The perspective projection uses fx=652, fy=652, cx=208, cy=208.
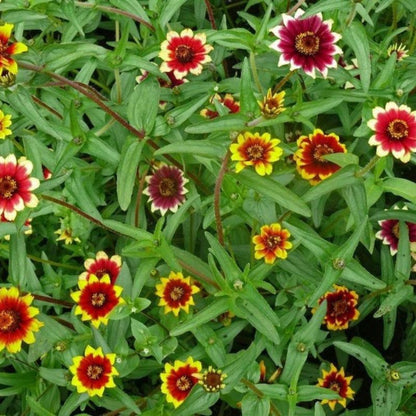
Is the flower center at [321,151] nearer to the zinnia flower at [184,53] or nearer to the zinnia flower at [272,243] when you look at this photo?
the zinnia flower at [272,243]

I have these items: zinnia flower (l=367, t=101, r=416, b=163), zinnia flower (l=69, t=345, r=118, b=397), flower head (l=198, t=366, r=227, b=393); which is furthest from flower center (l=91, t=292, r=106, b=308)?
zinnia flower (l=367, t=101, r=416, b=163)

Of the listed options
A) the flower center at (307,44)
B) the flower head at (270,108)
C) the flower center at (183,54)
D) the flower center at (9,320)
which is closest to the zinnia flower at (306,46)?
the flower center at (307,44)

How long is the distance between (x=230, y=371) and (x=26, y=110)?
0.98 meters

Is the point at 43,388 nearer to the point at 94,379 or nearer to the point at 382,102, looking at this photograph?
the point at 94,379

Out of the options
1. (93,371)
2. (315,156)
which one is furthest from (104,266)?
(315,156)

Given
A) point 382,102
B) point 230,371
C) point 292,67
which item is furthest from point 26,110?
point 382,102

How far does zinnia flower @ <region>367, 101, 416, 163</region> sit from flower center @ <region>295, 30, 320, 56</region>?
0.26 m

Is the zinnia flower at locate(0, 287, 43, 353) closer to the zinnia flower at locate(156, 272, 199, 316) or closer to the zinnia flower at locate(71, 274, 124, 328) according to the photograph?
the zinnia flower at locate(71, 274, 124, 328)

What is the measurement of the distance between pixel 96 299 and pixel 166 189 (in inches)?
20.4

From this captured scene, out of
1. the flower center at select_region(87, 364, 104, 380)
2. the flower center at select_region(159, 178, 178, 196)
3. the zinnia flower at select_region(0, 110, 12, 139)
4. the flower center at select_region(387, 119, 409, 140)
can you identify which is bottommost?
the flower center at select_region(87, 364, 104, 380)

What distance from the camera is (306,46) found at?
191cm

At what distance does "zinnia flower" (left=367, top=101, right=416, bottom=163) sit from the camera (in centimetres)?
175

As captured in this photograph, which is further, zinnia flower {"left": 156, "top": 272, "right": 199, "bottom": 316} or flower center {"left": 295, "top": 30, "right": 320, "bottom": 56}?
zinnia flower {"left": 156, "top": 272, "right": 199, "bottom": 316}

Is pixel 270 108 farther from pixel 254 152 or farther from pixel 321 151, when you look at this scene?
pixel 321 151
